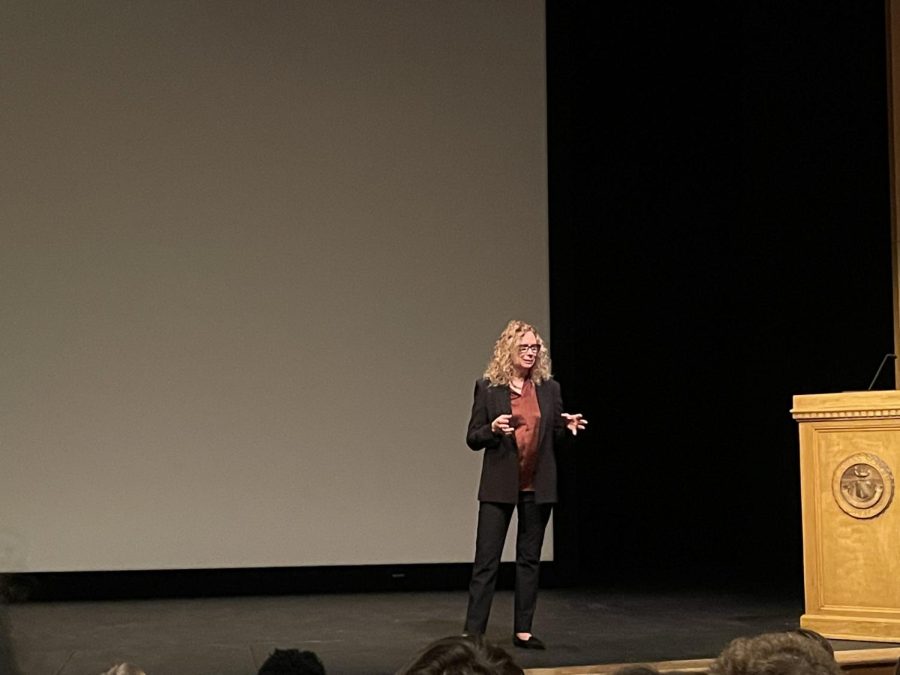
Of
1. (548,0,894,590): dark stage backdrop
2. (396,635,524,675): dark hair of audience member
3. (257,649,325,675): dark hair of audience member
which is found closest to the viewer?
(396,635,524,675): dark hair of audience member

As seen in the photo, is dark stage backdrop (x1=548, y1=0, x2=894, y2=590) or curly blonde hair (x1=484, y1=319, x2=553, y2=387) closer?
curly blonde hair (x1=484, y1=319, x2=553, y2=387)

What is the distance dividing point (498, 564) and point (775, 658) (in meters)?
3.45

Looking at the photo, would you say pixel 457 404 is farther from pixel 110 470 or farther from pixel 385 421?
pixel 110 470

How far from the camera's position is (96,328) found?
22.5ft

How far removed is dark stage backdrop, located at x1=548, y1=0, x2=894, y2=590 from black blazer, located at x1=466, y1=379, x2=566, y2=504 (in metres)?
3.13

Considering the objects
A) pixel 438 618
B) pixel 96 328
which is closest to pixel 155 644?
pixel 438 618

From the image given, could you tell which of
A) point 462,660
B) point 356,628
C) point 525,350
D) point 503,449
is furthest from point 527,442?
point 462,660

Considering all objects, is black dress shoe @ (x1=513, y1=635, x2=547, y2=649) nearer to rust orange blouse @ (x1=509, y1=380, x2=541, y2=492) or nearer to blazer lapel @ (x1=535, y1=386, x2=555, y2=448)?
rust orange blouse @ (x1=509, y1=380, x2=541, y2=492)

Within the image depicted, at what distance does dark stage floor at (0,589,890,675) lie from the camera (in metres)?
4.95

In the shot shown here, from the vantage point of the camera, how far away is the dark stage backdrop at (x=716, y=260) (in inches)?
329

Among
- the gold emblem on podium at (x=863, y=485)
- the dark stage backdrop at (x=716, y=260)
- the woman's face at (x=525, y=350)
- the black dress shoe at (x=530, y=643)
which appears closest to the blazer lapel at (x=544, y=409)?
the woman's face at (x=525, y=350)

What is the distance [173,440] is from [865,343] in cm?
435

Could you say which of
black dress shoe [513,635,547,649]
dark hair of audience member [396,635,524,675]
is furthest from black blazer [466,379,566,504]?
dark hair of audience member [396,635,524,675]

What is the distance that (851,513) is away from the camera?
515 cm
